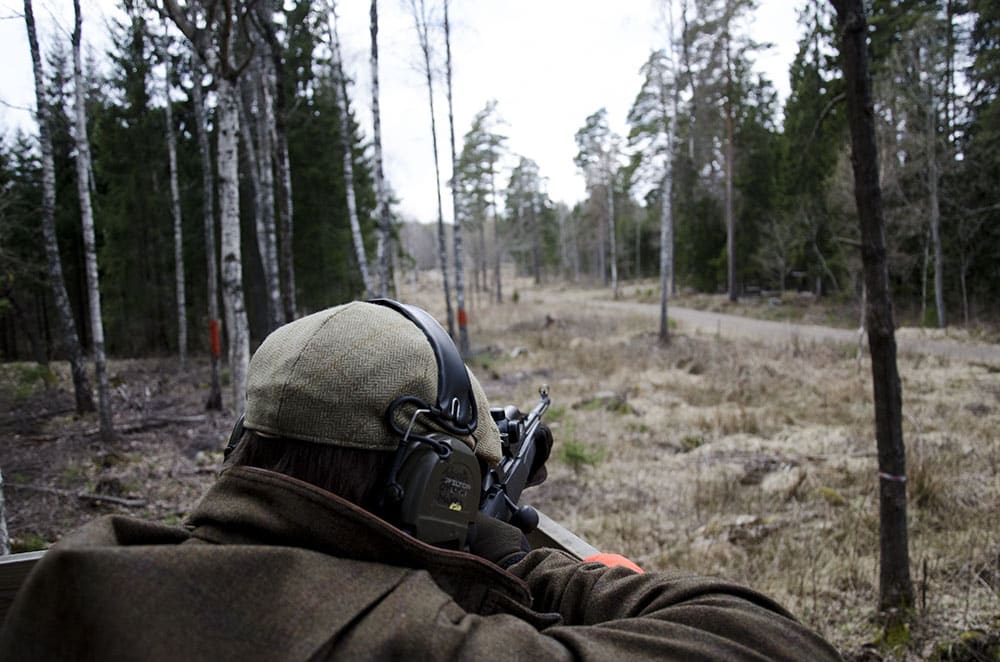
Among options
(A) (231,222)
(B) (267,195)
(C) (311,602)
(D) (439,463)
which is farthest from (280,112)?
(C) (311,602)

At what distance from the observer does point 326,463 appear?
3.34 feet

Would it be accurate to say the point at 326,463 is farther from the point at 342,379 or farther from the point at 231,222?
the point at 231,222

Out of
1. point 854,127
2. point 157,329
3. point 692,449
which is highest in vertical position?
point 854,127

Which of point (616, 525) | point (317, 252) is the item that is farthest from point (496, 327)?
point (616, 525)

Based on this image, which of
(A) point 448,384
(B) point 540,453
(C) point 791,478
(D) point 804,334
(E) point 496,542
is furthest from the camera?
(D) point 804,334

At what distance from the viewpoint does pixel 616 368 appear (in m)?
13.5

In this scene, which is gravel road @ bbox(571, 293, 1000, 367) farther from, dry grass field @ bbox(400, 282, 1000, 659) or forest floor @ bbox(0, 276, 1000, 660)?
dry grass field @ bbox(400, 282, 1000, 659)

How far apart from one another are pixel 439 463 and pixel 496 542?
319mm

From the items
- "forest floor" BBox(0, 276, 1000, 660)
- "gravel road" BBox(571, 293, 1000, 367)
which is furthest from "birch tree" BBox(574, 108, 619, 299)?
"forest floor" BBox(0, 276, 1000, 660)

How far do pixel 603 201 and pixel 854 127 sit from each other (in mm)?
41465

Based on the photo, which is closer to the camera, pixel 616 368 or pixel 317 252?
pixel 616 368

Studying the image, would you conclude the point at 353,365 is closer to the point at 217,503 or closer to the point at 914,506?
the point at 217,503

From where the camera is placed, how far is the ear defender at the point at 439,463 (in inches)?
40.0

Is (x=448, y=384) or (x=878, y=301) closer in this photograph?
(x=448, y=384)
